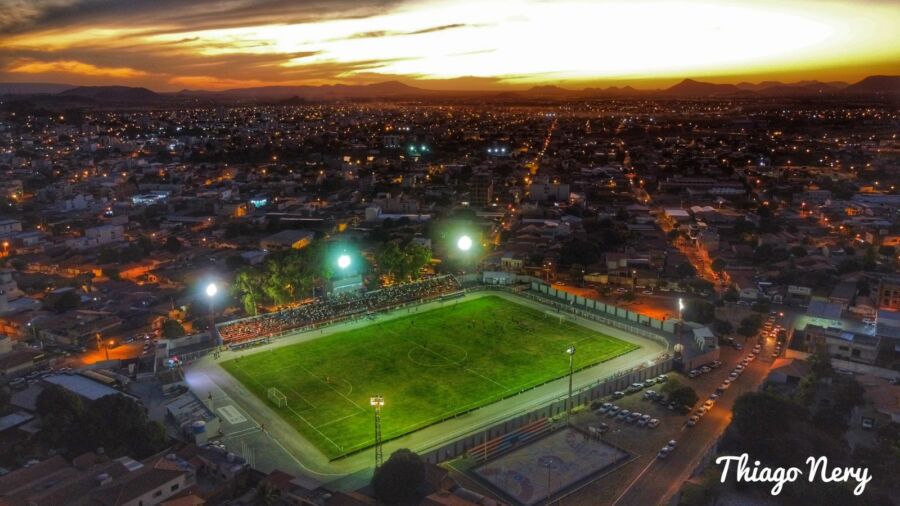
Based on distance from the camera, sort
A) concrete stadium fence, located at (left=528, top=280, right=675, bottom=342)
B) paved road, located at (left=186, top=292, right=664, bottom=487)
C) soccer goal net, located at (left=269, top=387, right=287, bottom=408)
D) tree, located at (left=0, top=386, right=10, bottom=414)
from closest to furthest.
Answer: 1. paved road, located at (left=186, top=292, right=664, bottom=487)
2. tree, located at (left=0, top=386, right=10, bottom=414)
3. soccer goal net, located at (left=269, top=387, right=287, bottom=408)
4. concrete stadium fence, located at (left=528, top=280, right=675, bottom=342)

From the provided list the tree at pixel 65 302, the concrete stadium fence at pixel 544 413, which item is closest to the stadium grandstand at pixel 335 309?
the tree at pixel 65 302

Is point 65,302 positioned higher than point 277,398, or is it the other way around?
point 65,302

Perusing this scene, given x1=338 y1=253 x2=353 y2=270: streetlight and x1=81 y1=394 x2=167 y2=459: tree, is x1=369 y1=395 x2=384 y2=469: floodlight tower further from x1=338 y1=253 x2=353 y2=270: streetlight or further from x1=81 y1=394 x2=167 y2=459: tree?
x1=338 y1=253 x2=353 y2=270: streetlight

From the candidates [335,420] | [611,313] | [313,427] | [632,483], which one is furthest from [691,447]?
[611,313]

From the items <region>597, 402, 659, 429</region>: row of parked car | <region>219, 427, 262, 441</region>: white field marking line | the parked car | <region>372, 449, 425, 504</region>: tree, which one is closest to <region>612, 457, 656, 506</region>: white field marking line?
<region>597, 402, 659, 429</region>: row of parked car

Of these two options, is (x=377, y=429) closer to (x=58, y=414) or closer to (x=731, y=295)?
(x=58, y=414)

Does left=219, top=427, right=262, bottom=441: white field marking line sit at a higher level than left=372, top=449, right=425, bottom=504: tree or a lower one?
lower
